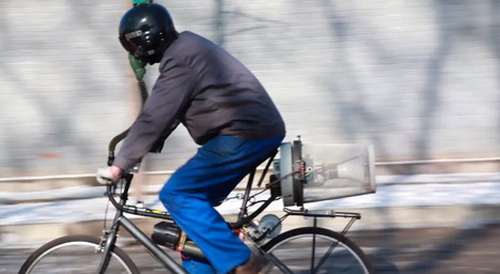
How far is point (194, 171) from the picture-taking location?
3.97m

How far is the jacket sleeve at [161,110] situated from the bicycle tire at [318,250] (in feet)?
2.79

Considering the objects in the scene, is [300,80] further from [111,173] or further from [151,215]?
[111,173]

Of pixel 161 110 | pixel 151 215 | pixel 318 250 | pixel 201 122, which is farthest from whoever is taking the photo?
pixel 318 250

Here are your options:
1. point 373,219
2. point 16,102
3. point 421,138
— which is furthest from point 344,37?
point 16,102

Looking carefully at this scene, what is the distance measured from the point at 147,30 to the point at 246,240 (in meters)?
1.19

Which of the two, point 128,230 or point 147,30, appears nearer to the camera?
point 147,30

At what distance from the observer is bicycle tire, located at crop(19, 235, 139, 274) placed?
4180 mm

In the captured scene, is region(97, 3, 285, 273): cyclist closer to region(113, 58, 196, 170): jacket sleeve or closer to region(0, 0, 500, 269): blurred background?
region(113, 58, 196, 170): jacket sleeve

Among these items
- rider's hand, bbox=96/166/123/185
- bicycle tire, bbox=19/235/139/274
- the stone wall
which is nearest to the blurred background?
the stone wall

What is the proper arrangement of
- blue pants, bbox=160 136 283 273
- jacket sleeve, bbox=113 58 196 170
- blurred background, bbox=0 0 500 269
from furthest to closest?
blurred background, bbox=0 0 500 269 < blue pants, bbox=160 136 283 273 < jacket sleeve, bbox=113 58 196 170

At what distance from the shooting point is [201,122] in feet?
13.0

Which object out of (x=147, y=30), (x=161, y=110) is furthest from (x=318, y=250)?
(x=147, y=30)

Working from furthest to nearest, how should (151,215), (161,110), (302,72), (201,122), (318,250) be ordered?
(302,72), (318,250), (151,215), (201,122), (161,110)

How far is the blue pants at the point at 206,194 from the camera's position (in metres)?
3.95
